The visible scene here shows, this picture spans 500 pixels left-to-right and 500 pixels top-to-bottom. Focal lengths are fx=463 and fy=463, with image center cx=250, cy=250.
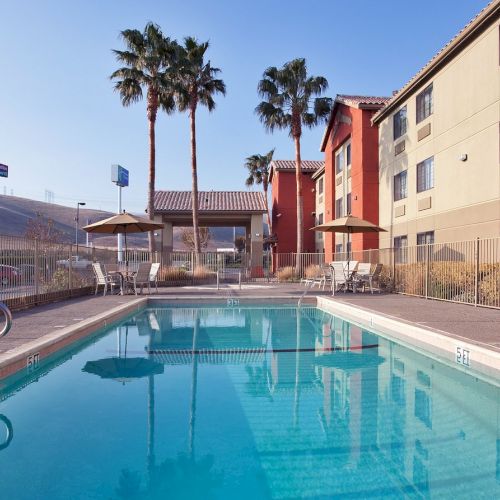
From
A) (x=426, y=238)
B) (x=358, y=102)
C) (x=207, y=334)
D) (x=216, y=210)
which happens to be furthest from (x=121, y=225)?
(x=216, y=210)

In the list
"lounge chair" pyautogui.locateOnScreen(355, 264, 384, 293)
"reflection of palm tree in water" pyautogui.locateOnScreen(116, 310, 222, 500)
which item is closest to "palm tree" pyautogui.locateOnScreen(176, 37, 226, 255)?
"lounge chair" pyautogui.locateOnScreen(355, 264, 384, 293)

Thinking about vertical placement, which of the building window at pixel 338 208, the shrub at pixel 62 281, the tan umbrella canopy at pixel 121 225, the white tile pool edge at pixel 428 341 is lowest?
the white tile pool edge at pixel 428 341

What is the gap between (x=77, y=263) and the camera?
15.1 metres

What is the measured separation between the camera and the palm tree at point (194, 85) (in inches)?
951

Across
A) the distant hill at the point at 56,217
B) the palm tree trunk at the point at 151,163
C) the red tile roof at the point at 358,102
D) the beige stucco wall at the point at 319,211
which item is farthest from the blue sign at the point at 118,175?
the distant hill at the point at 56,217

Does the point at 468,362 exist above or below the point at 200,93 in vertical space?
below

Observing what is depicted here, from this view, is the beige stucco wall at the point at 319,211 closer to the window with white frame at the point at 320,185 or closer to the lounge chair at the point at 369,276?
the window with white frame at the point at 320,185

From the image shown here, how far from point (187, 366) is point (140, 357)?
101cm

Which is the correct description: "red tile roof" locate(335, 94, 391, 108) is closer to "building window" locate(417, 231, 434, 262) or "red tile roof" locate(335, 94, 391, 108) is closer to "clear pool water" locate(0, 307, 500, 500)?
"building window" locate(417, 231, 434, 262)

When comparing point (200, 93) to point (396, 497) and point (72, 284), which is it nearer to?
point (72, 284)

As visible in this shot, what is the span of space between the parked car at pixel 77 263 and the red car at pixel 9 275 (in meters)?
2.77

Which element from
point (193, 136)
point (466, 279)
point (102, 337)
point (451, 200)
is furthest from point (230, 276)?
point (102, 337)

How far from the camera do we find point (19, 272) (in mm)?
10938

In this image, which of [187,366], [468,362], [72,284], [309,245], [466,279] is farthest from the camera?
[309,245]
